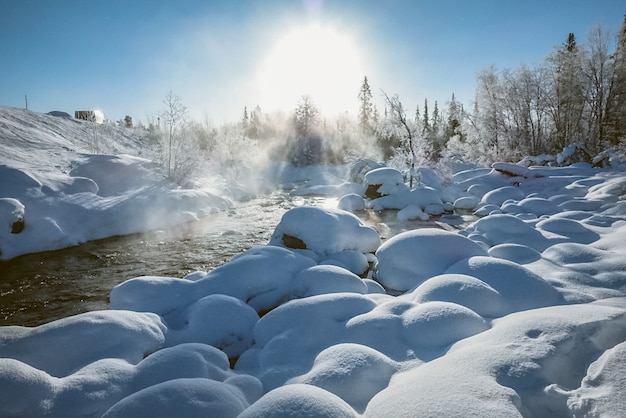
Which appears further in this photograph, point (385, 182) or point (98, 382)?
point (385, 182)

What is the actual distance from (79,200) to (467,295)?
12551mm

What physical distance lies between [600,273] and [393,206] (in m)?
10.1

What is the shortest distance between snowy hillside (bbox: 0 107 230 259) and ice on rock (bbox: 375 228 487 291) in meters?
9.44

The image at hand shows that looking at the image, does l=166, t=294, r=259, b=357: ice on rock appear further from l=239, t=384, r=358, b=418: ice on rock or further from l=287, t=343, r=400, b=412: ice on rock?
l=239, t=384, r=358, b=418: ice on rock

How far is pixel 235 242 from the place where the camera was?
992 cm

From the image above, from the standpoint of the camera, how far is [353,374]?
8.59ft

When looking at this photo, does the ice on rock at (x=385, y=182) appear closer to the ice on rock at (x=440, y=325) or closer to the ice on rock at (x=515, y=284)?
the ice on rock at (x=515, y=284)

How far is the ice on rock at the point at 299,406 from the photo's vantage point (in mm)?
1924

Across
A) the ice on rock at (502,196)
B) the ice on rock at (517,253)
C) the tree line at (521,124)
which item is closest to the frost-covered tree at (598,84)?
the tree line at (521,124)

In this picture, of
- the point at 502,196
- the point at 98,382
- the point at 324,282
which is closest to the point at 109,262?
the point at 324,282

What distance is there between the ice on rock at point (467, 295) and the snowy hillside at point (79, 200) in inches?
411

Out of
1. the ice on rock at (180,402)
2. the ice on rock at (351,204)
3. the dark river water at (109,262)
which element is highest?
the ice on rock at (351,204)

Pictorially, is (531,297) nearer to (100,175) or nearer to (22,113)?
(100,175)

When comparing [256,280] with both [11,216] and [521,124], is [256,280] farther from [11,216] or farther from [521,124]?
[521,124]
